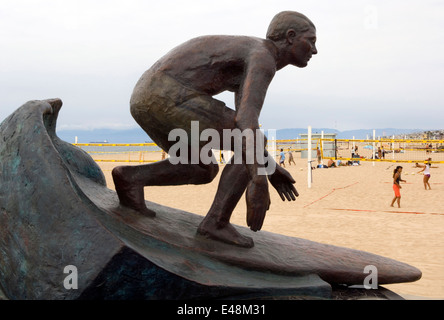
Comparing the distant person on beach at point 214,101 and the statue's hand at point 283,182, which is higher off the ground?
the distant person on beach at point 214,101

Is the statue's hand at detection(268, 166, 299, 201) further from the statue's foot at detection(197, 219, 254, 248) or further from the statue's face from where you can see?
the statue's face

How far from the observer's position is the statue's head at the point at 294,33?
2803 millimetres

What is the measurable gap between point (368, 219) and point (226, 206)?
20.1ft

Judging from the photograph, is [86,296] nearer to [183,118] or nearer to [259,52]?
[183,118]

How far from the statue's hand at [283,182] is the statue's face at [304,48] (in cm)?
71

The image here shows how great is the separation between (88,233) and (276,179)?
4.38ft

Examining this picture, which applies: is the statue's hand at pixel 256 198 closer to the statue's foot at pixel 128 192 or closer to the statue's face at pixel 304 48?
the statue's foot at pixel 128 192

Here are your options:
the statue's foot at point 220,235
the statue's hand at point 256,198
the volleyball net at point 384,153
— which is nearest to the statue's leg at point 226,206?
the statue's foot at point 220,235

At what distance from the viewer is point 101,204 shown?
2682mm

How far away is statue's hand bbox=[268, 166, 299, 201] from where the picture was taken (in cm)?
295

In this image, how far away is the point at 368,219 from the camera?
8297mm

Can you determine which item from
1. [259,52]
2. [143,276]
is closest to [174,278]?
[143,276]
